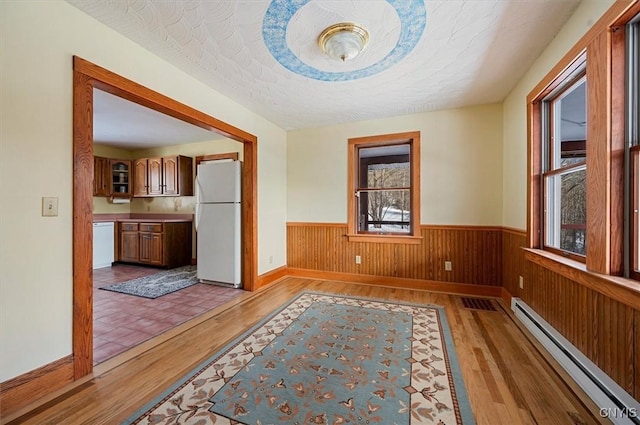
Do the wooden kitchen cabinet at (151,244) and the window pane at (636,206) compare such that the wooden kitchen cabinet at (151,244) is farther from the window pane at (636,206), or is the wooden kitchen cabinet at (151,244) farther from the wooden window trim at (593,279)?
the window pane at (636,206)

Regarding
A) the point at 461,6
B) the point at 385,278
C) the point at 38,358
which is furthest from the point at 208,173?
the point at 461,6

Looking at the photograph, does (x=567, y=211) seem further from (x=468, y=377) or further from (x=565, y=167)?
(x=468, y=377)

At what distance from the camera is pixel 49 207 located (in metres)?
1.51

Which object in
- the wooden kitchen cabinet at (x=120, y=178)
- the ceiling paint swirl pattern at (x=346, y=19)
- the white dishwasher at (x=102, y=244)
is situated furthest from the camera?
the wooden kitchen cabinet at (x=120, y=178)

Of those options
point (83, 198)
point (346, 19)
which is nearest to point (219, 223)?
point (83, 198)

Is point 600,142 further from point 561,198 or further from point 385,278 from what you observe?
point 385,278

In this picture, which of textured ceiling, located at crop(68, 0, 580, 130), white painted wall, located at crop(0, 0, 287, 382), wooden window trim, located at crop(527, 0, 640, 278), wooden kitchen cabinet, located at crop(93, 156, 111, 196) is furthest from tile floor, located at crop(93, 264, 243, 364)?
wooden window trim, located at crop(527, 0, 640, 278)

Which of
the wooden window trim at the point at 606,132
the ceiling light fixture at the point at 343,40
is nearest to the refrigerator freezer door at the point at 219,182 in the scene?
the ceiling light fixture at the point at 343,40

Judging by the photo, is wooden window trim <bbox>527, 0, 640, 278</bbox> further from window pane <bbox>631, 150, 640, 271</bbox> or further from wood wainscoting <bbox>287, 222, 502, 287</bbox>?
wood wainscoting <bbox>287, 222, 502, 287</bbox>

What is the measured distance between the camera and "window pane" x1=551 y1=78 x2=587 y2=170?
6.04ft

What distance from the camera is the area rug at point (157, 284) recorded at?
3.33 metres

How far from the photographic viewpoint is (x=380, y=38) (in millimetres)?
1914

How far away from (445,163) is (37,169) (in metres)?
3.80

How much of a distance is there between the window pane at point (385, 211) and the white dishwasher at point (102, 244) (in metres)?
4.82
